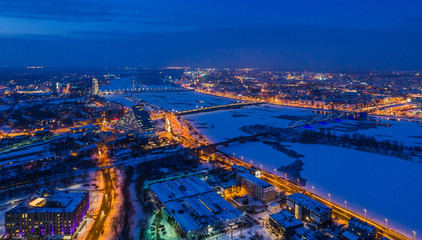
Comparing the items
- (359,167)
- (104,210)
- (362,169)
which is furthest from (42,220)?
(359,167)

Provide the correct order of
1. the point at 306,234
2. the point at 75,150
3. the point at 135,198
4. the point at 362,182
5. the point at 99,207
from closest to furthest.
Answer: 1. the point at 306,234
2. the point at 99,207
3. the point at 135,198
4. the point at 362,182
5. the point at 75,150

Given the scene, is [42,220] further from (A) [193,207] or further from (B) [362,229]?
(B) [362,229]

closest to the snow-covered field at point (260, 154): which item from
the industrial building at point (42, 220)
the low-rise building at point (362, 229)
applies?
the low-rise building at point (362, 229)

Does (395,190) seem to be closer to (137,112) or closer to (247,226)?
(247,226)

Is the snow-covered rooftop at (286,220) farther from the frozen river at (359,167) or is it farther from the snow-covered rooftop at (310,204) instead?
the frozen river at (359,167)

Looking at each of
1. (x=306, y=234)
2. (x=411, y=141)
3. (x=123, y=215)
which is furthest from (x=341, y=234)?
(x=411, y=141)

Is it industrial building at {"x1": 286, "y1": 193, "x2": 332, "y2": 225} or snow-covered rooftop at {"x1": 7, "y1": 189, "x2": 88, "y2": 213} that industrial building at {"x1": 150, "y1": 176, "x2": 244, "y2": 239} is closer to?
industrial building at {"x1": 286, "y1": 193, "x2": 332, "y2": 225}
